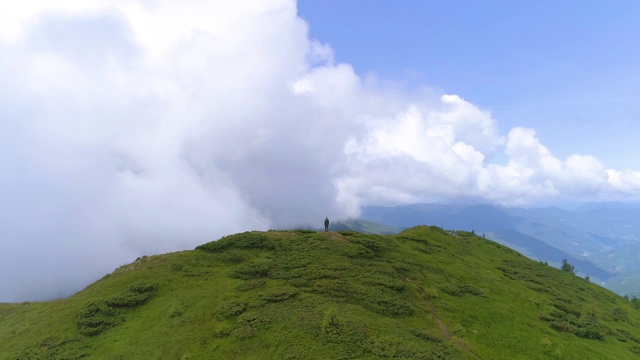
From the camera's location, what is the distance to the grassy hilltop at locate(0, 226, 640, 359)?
1310 inches

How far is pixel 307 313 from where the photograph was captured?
118 feet

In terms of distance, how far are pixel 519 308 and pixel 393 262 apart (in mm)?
17053

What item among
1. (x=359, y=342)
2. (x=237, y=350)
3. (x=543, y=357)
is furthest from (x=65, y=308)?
(x=543, y=357)

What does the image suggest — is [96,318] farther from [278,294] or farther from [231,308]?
[278,294]

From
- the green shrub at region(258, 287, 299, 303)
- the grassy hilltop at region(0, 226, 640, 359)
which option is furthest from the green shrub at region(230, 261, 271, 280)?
the green shrub at region(258, 287, 299, 303)

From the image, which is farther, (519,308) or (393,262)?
(393,262)

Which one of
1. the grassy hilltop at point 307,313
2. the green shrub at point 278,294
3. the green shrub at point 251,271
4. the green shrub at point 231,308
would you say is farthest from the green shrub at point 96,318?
the green shrub at point 278,294

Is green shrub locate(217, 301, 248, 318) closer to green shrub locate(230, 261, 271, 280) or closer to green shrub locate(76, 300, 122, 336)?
green shrub locate(230, 261, 271, 280)

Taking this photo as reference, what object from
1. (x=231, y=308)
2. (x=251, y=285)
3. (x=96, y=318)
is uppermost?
(x=251, y=285)

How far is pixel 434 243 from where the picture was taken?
76.9 metres

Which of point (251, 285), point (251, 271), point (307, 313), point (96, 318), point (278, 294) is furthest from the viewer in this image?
point (251, 271)

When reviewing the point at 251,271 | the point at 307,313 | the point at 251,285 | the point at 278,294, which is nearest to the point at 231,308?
the point at 278,294

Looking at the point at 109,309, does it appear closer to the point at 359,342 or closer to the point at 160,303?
→ the point at 160,303

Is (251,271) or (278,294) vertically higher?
(251,271)
